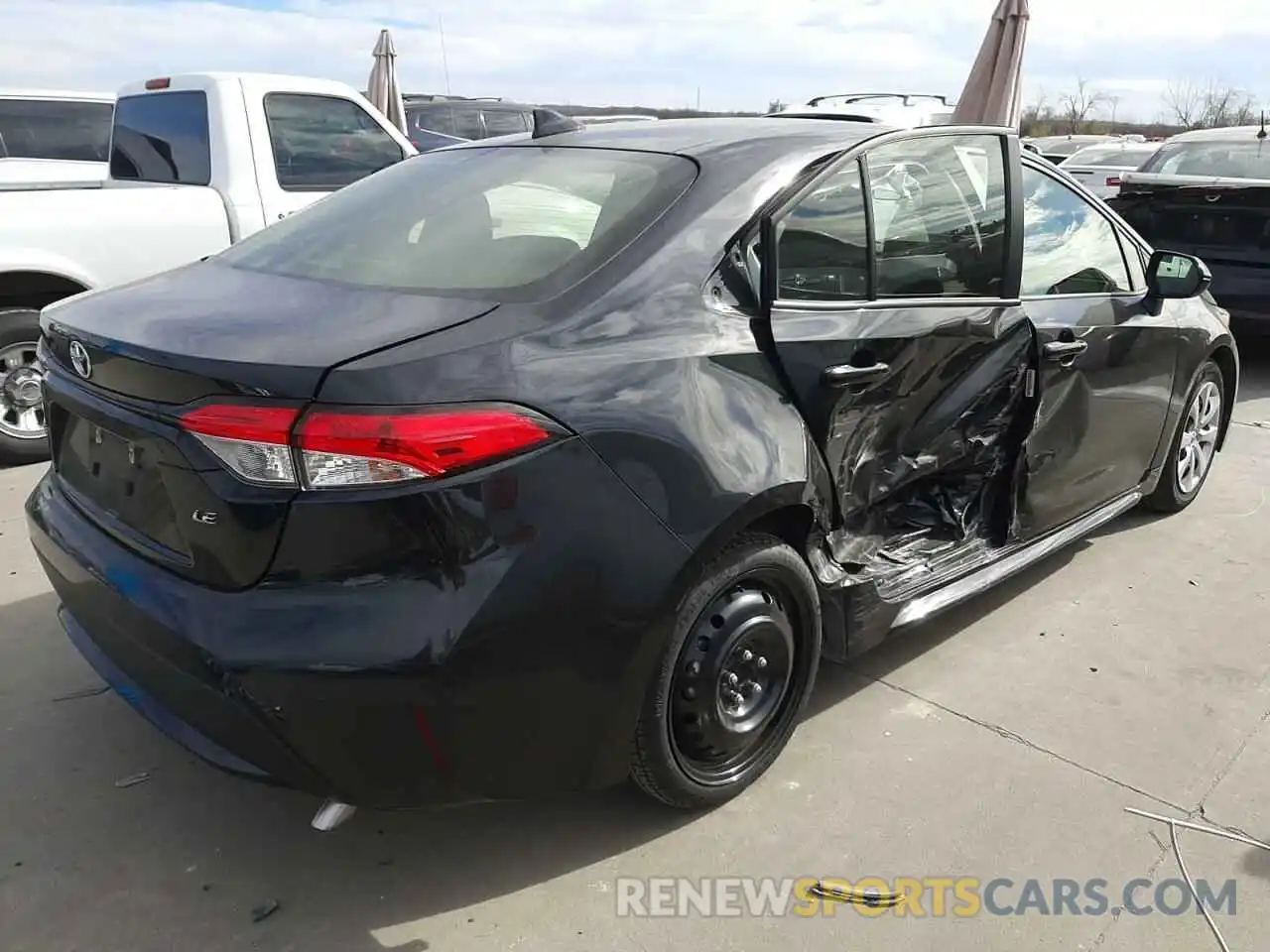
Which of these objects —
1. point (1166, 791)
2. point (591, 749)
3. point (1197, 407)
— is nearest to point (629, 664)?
point (591, 749)

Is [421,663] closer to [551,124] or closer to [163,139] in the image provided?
[551,124]

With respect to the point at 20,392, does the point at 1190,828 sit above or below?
below

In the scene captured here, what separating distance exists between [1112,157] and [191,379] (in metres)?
14.7

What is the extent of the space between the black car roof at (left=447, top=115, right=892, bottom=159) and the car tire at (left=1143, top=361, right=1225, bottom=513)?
7.73 feet

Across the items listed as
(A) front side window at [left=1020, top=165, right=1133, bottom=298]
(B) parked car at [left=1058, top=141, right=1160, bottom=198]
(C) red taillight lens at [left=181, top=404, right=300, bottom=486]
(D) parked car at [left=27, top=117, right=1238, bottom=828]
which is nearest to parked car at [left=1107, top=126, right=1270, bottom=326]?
(B) parked car at [left=1058, top=141, right=1160, bottom=198]

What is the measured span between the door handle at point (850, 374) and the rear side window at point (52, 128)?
7.99 m

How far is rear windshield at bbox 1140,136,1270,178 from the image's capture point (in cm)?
821

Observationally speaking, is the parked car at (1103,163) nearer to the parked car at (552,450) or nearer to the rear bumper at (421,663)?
the parked car at (552,450)

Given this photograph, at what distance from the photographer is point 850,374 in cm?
263

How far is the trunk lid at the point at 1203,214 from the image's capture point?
23.0 ft

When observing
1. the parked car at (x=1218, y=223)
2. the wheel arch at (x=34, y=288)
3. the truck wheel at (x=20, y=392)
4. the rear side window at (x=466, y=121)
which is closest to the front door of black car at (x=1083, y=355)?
the parked car at (x=1218, y=223)

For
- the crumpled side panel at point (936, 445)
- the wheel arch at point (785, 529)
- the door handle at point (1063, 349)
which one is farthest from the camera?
the door handle at point (1063, 349)

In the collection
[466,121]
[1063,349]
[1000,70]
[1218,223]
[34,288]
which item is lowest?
[34,288]

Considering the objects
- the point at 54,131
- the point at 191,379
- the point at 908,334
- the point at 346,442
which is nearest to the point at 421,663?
the point at 346,442
